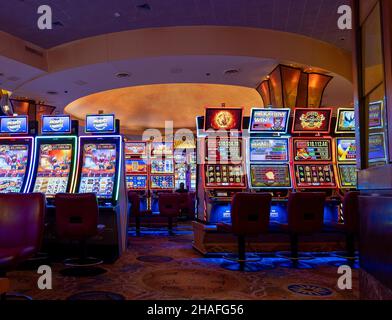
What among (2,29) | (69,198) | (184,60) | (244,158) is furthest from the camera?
(184,60)

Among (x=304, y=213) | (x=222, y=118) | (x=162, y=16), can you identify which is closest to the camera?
(x=304, y=213)

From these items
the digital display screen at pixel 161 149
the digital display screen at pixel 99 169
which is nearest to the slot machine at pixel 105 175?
the digital display screen at pixel 99 169

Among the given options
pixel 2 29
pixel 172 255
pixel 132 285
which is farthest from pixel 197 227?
pixel 2 29

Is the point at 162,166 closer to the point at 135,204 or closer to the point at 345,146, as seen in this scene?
the point at 135,204

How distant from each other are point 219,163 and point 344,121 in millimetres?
1858

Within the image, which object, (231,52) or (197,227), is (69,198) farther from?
(231,52)

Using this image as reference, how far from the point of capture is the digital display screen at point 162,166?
891 centimetres

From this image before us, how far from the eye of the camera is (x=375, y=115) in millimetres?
1934

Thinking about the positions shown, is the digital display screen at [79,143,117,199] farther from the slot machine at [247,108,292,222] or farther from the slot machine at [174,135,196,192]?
the slot machine at [174,135,196,192]

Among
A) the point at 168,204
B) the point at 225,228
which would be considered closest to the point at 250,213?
the point at 225,228

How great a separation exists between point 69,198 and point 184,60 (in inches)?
187

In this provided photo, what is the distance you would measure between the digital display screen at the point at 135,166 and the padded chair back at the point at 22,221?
6145 millimetres

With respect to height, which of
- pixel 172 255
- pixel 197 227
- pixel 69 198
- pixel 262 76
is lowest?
pixel 172 255
